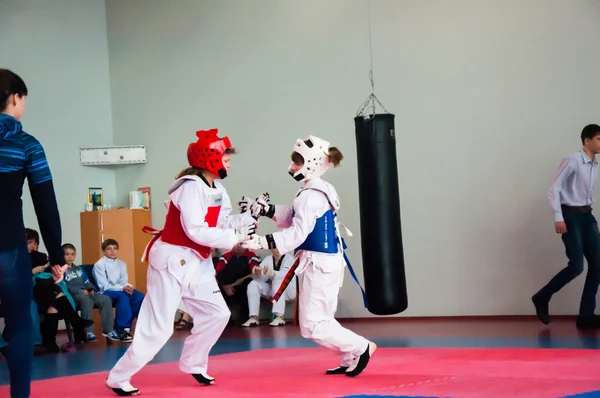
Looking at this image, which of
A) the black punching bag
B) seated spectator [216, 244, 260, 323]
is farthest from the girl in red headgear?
seated spectator [216, 244, 260, 323]

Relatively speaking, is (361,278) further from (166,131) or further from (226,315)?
(226,315)

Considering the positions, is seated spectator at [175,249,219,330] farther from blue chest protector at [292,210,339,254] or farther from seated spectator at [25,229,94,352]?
blue chest protector at [292,210,339,254]

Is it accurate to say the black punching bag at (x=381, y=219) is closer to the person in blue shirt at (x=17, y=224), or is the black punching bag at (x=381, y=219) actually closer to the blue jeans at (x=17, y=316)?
the person in blue shirt at (x=17, y=224)

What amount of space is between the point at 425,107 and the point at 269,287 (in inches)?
118

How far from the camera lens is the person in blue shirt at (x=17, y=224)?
3115 mm

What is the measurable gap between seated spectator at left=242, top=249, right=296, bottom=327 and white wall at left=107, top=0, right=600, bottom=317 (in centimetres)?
78

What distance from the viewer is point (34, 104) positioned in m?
9.85

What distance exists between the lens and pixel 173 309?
13.6 ft

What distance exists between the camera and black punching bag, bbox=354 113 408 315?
6809mm

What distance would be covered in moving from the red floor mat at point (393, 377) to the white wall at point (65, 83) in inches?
205

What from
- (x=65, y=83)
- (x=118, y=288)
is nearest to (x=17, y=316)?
(x=118, y=288)

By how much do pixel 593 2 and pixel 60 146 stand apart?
7.05m

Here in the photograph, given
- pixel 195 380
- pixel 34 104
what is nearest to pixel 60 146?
pixel 34 104

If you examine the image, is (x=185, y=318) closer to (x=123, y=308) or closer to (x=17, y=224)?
(x=123, y=308)
